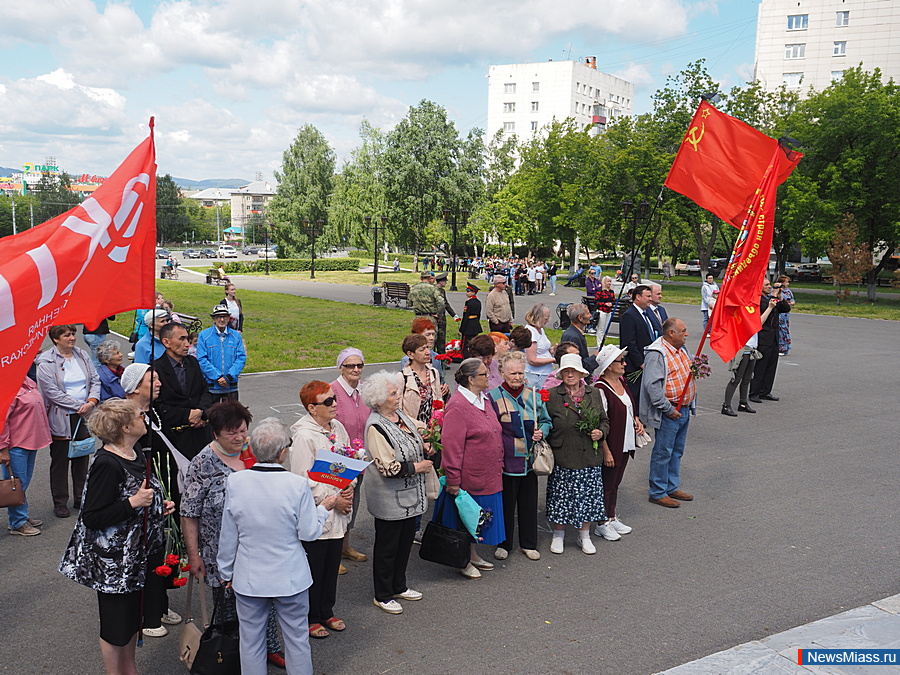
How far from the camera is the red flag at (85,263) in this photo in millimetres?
4211

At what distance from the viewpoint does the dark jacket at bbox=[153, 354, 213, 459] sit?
6.50 metres

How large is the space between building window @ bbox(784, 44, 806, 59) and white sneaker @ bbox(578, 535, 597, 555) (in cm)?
8088

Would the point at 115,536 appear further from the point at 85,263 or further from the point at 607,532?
the point at 607,532

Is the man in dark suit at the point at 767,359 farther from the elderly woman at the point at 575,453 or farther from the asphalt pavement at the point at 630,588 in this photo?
the elderly woman at the point at 575,453

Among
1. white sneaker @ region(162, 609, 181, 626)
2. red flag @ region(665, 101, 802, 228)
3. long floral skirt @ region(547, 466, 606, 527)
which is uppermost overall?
red flag @ region(665, 101, 802, 228)

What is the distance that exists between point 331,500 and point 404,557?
141cm

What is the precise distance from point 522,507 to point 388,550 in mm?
1581

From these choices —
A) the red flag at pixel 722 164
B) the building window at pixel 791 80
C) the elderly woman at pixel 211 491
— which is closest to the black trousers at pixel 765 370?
the red flag at pixel 722 164

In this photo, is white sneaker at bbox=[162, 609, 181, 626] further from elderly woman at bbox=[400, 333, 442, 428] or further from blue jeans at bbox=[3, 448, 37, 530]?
elderly woman at bbox=[400, 333, 442, 428]

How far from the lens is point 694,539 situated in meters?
6.93

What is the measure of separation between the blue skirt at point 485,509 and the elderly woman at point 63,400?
3.70m

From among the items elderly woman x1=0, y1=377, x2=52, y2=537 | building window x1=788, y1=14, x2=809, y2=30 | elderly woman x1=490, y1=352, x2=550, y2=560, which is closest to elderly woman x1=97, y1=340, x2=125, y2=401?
elderly woman x1=0, y1=377, x2=52, y2=537

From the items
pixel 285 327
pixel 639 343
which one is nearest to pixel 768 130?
pixel 285 327

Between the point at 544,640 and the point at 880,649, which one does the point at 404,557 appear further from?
the point at 880,649
